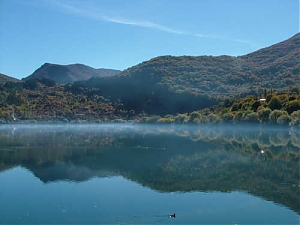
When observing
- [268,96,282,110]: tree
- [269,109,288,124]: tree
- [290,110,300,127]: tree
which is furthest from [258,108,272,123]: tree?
[290,110,300,127]: tree

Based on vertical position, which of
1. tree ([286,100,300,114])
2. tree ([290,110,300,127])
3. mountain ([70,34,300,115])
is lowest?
tree ([290,110,300,127])

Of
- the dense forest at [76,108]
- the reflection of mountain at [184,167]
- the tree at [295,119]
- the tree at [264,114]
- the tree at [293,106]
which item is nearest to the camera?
the reflection of mountain at [184,167]

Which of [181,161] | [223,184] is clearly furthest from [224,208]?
[181,161]

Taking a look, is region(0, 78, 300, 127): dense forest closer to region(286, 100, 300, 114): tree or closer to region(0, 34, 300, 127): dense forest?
region(0, 34, 300, 127): dense forest

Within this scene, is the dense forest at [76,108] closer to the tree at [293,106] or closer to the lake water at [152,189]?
the tree at [293,106]

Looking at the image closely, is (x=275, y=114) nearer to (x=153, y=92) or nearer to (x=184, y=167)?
(x=184, y=167)

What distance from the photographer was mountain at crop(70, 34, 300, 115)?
141250 millimetres

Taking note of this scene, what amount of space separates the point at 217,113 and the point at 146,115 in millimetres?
42041

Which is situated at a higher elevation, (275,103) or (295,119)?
(275,103)

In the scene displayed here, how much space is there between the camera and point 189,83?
164875mm

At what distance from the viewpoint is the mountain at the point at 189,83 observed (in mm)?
141250

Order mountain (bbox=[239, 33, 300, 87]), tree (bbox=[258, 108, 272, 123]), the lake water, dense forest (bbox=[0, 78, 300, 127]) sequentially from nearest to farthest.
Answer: the lake water
tree (bbox=[258, 108, 272, 123])
dense forest (bbox=[0, 78, 300, 127])
mountain (bbox=[239, 33, 300, 87])

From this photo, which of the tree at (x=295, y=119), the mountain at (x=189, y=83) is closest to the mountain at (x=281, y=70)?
the mountain at (x=189, y=83)

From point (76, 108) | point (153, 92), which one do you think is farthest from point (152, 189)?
point (76, 108)
